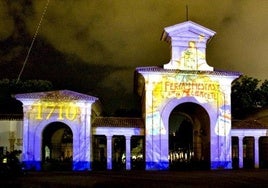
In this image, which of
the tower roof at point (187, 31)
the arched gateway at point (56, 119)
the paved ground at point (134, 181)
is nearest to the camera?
the paved ground at point (134, 181)

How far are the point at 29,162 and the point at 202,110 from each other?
13.9 meters

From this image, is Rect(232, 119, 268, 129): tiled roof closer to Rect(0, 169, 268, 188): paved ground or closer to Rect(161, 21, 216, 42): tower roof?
Rect(161, 21, 216, 42): tower roof

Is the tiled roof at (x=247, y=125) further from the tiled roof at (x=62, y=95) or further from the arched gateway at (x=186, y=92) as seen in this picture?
the tiled roof at (x=62, y=95)

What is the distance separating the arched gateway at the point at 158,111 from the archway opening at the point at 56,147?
6.28ft

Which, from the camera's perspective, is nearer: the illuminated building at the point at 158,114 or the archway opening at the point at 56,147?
the illuminated building at the point at 158,114

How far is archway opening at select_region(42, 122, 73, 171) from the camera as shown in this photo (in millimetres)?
37094

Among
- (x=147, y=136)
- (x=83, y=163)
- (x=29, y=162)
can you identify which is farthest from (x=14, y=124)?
(x=147, y=136)

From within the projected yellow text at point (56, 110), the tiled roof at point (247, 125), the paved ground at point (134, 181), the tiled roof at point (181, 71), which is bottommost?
the paved ground at point (134, 181)

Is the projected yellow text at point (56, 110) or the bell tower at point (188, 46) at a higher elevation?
the bell tower at point (188, 46)

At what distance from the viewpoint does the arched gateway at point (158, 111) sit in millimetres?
35062

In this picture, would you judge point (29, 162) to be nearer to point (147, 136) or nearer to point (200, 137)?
point (147, 136)

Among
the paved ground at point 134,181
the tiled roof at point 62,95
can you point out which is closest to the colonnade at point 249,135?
the paved ground at point 134,181

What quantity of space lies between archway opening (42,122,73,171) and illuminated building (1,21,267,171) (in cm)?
105

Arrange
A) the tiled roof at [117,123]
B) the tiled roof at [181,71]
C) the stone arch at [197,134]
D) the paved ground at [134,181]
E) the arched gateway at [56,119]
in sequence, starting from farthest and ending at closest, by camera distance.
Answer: the stone arch at [197,134]
the tiled roof at [117,123]
the tiled roof at [181,71]
the arched gateway at [56,119]
the paved ground at [134,181]
